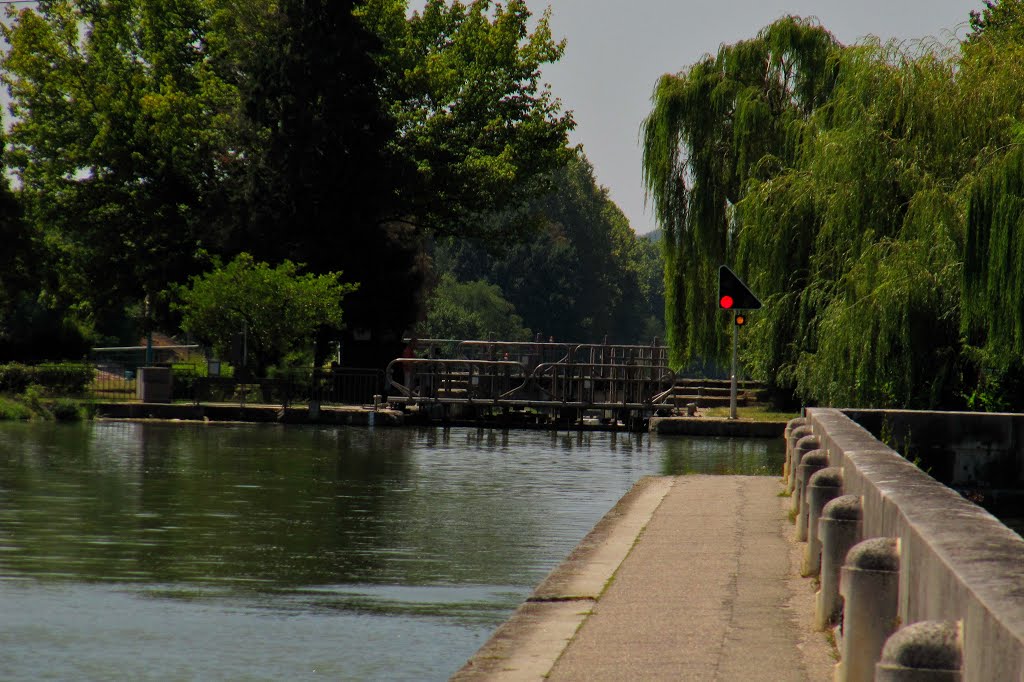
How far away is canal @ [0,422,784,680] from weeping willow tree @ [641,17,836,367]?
38.9ft

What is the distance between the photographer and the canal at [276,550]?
27.8 ft

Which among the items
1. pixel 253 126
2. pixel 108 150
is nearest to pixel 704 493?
pixel 253 126

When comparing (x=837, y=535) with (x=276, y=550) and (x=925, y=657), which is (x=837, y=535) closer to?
(x=925, y=657)

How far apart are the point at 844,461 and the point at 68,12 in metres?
46.0

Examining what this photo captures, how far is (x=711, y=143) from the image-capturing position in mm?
38500

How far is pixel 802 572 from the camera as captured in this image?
1047cm

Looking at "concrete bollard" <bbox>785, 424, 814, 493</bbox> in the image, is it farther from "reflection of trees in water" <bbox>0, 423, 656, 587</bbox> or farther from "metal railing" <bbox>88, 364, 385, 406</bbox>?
"metal railing" <bbox>88, 364, 385, 406</bbox>

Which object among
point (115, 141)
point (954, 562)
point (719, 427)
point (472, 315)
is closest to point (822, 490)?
point (954, 562)

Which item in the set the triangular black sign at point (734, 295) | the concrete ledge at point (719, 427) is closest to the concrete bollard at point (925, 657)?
the triangular black sign at point (734, 295)

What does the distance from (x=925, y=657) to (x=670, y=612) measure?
4.58 metres

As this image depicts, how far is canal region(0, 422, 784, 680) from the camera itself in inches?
333

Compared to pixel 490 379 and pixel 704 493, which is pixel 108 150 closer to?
pixel 490 379

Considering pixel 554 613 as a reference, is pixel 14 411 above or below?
above

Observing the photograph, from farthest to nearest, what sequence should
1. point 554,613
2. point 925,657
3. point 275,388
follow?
point 275,388
point 554,613
point 925,657
